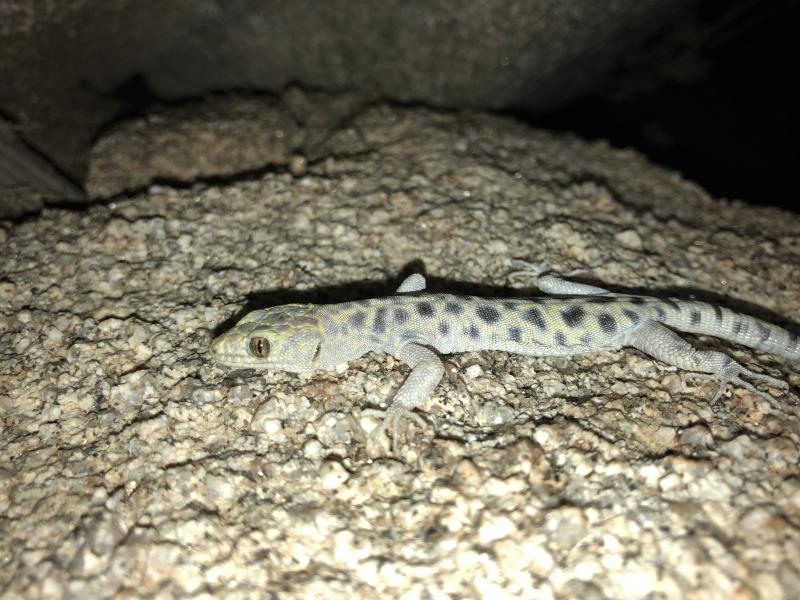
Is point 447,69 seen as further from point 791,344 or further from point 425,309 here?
point 791,344

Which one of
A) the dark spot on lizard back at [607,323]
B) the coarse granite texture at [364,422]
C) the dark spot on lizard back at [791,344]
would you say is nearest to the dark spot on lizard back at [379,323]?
the coarse granite texture at [364,422]

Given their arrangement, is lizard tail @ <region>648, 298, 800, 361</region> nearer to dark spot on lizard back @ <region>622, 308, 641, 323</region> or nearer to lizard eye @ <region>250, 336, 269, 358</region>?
dark spot on lizard back @ <region>622, 308, 641, 323</region>

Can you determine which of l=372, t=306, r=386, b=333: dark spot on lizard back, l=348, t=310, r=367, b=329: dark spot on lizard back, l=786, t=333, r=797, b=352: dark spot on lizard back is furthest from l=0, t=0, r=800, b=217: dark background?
l=786, t=333, r=797, b=352: dark spot on lizard back

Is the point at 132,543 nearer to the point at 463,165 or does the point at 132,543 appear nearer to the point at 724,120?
the point at 463,165

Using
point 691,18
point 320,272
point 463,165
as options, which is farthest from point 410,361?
point 691,18

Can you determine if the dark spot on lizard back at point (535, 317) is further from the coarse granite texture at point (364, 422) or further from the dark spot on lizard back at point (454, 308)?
the dark spot on lizard back at point (454, 308)

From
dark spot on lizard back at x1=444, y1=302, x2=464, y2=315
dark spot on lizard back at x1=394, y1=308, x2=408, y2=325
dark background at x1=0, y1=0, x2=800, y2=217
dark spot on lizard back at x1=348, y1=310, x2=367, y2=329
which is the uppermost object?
dark background at x1=0, y1=0, x2=800, y2=217
